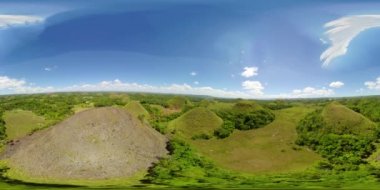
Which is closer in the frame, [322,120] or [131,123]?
[131,123]

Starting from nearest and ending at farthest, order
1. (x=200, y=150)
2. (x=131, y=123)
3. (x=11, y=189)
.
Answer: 1. (x=11, y=189)
2. (x=131, y=123)
3. (x=200, y=150)

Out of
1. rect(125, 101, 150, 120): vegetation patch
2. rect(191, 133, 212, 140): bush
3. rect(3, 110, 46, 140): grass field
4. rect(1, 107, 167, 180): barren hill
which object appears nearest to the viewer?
rect(1, 107, 167, 180): barren hill

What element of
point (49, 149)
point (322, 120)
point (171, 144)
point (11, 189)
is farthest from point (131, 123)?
point (322, 120)

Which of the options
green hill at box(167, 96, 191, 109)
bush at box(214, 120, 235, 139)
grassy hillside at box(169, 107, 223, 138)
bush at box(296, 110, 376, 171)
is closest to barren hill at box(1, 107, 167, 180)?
grassy hillside at box(169, 107, 223, 138)

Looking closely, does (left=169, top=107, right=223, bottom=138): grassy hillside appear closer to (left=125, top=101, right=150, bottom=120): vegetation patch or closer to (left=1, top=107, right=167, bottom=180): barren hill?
(left=125, top=101, right=150, bottom=120): vegetation patch

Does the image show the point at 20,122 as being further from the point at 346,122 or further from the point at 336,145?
the point at 346,122

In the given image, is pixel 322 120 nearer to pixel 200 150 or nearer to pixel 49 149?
pixel 200 150

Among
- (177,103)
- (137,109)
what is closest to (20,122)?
(137,109)
